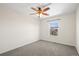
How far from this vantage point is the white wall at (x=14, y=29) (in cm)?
249

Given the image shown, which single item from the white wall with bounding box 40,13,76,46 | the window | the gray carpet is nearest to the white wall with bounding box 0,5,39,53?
the gray carpet

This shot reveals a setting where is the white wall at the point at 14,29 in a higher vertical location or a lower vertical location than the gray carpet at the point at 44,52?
higher

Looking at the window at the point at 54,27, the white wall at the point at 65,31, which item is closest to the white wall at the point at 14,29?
the white wall at the point at 65,31

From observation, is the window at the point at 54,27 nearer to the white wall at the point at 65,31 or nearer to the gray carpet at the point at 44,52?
the white wall at the point at 65,31

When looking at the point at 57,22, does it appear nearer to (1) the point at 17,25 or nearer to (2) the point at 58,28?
(2) the point at 58,28

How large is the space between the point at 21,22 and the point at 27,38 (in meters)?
0.96

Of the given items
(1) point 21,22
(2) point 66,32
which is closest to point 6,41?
(1) point 21,22

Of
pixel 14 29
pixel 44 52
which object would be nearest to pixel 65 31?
pixel 44 52

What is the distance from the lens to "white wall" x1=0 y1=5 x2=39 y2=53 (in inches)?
98.1

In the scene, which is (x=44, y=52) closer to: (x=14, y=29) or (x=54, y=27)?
(x=54, y=27)

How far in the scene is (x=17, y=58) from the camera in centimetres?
70

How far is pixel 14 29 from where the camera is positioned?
115 inches

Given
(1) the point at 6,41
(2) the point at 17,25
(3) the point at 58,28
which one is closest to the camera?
(1) the point at 6,41

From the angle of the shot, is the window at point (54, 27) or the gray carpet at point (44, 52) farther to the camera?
the window at point (54, 27)
